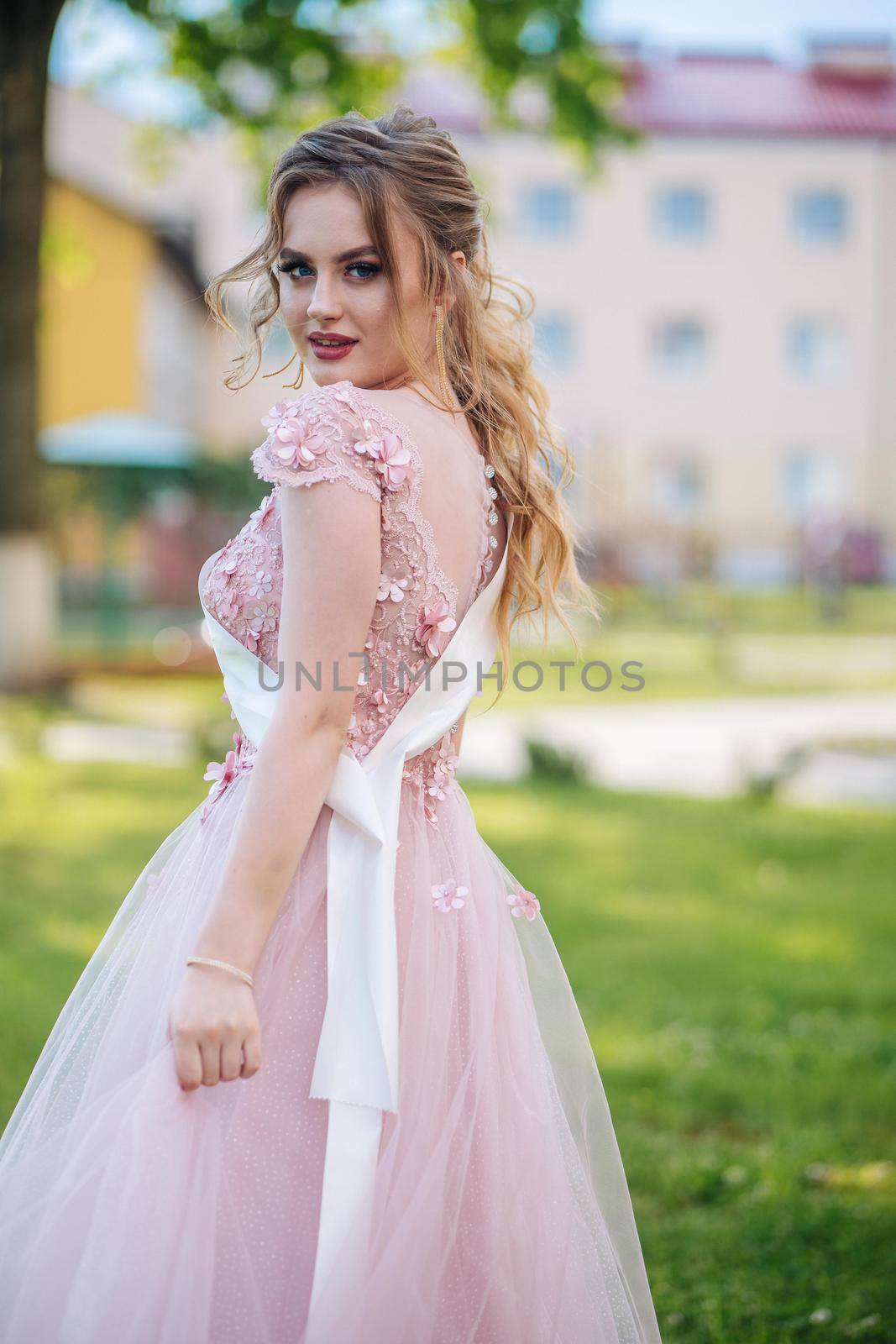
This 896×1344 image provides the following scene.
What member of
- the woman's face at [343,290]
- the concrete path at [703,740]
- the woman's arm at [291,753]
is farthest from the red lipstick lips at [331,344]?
the concrete path at [703,740]

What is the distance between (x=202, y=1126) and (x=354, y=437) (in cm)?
93

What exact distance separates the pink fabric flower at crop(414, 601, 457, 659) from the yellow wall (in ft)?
77.5

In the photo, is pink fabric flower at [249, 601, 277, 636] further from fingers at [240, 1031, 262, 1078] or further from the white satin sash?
fingers at [240, 1031, 262, 1078]

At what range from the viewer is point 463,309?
2072 mm

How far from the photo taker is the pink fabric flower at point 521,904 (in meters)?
2.11

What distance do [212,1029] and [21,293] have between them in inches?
413

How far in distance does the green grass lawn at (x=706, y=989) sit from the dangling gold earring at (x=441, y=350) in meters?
2.15

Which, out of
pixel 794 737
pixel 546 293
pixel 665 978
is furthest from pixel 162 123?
pixel 546 293

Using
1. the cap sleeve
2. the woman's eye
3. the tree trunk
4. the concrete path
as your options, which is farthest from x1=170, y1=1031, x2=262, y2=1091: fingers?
the tree trunk

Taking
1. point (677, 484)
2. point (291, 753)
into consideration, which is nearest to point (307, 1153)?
point (291, 753)

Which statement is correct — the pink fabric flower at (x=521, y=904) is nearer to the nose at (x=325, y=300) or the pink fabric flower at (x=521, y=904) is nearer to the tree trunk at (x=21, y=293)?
the nose at (x=325, y=300)

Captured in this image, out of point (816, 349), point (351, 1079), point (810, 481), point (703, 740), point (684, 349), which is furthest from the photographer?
point (810, 481)

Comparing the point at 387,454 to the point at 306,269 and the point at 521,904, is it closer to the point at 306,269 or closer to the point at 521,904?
the point at 306,269

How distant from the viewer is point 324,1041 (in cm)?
176
